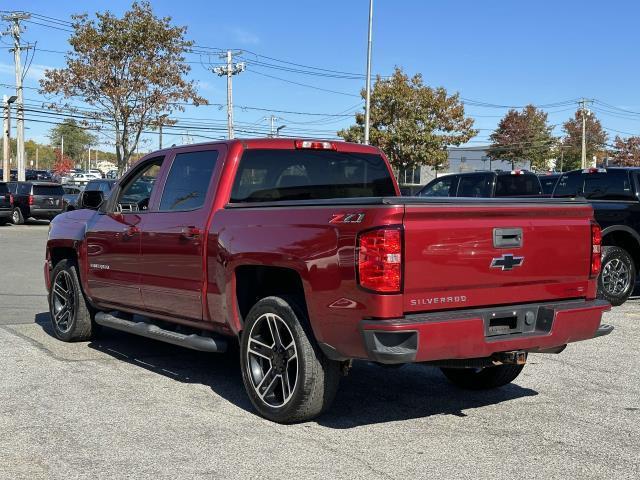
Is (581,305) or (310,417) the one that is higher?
(581,305)

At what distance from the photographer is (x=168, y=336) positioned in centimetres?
590

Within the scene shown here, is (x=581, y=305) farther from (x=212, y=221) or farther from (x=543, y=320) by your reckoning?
(x=212, y=221)

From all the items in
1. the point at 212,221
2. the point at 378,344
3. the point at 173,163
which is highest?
the point at 173,163

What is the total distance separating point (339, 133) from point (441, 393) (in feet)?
144

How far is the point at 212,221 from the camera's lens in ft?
17.8

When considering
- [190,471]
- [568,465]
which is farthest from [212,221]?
[568,465]

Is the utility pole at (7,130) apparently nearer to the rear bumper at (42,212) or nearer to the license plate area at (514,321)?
the rear bumper at (42,212)

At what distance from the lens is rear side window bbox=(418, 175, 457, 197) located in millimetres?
14547

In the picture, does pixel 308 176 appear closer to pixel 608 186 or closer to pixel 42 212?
pixel 608 186

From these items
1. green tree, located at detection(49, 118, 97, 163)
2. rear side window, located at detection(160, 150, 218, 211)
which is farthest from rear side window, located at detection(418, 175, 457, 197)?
green tree, located at detection(49, 118, 97, 163)

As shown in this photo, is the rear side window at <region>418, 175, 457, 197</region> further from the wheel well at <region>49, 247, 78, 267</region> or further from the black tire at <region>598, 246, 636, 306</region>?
the wheel well at <region>49, 247, 78, 267</region>

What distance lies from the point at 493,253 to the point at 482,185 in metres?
10.0

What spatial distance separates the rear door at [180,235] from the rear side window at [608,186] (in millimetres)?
7201

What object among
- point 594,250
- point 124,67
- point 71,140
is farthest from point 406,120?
point 71,140
